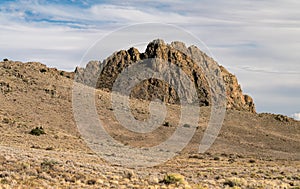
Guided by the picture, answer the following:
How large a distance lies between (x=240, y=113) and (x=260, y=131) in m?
14.1

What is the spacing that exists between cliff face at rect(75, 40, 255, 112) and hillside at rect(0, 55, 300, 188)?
11191 millimetres

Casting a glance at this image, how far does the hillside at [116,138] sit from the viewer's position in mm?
22516

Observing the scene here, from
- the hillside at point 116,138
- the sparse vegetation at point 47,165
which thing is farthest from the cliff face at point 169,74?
the sparse vegetation at point 47,165

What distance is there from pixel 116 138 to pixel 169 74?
4795 cm

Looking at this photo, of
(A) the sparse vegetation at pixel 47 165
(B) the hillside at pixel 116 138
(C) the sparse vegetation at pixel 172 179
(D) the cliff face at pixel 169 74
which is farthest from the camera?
(D) the cliff face at pixel 169 74

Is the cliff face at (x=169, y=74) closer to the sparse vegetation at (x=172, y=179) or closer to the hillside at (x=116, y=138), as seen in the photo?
the hillside at (x=116, y=138)

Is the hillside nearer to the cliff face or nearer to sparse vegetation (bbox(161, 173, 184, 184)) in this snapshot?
sparse vegetation (bbox(161, 173, 184, 184))

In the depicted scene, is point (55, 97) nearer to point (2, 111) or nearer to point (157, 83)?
point (2, 111)

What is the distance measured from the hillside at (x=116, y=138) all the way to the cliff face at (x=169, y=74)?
1119 centimetres

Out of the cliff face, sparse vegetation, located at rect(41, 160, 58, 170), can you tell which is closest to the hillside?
sparse vegetation, located at rect(41, 160, 58, 170)

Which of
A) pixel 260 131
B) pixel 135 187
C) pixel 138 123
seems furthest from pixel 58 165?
pixel 260 131

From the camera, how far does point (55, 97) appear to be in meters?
76.9

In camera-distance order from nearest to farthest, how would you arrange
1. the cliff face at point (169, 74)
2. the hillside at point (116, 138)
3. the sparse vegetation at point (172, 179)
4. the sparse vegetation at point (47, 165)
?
the hillside at point (116, 138) → the sparse vegetation at point (47, 165) → the sparse vegetation at point (172, 179) → the cliff face at point (169, 74)

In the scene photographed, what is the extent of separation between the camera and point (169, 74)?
10669 cm
